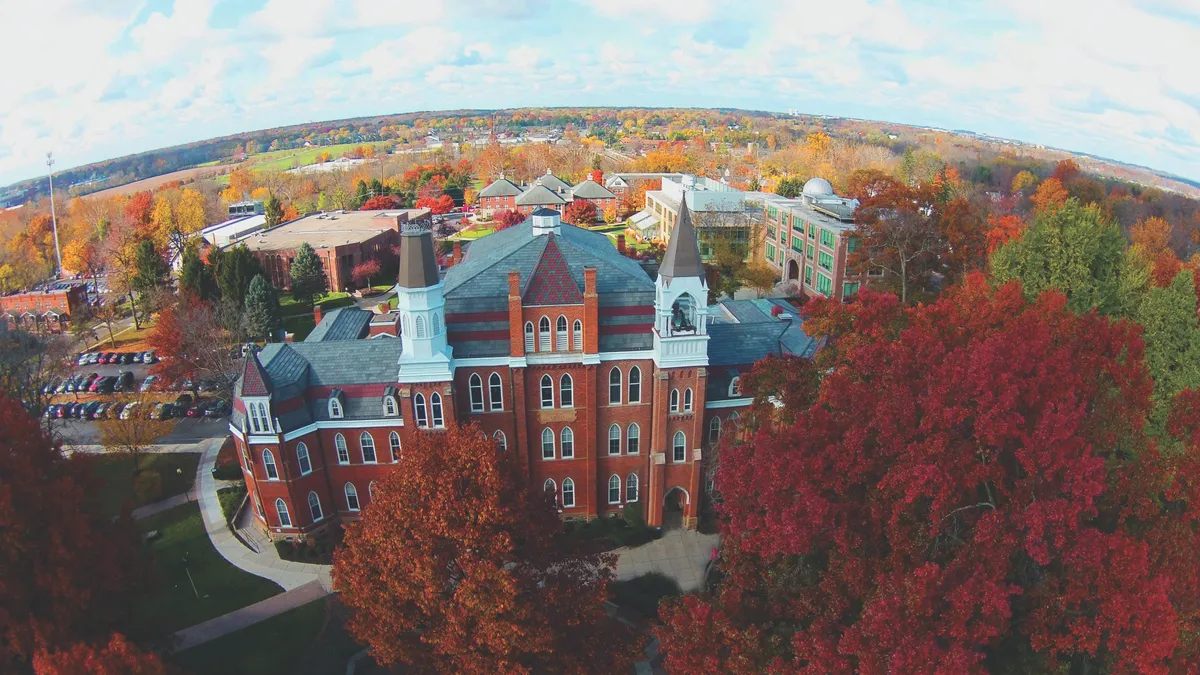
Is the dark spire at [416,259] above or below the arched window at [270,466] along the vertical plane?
above

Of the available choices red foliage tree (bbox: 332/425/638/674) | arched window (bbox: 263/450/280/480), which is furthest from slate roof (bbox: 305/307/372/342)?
red foliage tree (bbox: 332/425/638/674)

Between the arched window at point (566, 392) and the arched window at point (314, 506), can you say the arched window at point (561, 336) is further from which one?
the arched window at point (314, 506)

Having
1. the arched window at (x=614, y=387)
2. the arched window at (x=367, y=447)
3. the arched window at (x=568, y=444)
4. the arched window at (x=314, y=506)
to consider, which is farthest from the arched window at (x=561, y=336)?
the arched window at (x=314, y=506)

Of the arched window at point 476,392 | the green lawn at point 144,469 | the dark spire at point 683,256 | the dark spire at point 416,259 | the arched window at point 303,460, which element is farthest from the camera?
the green lawn at point 144,469

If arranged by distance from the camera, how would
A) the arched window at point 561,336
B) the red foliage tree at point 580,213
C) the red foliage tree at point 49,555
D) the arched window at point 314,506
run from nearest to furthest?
1. the red foliage tree at point 49,555
2. the arched window at point 561,336
3. the arched window at point 314,506
4. the red foliage tree at point 580,213

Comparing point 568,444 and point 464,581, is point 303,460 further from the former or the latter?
point 464,581

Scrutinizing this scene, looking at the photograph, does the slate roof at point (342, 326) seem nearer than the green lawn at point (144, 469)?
No
